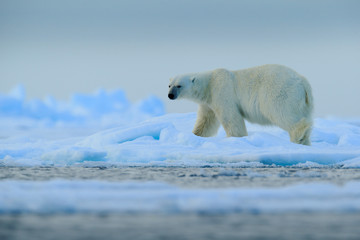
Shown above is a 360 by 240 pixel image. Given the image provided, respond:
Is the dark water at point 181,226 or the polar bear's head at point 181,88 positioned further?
the polar bear's head at point 181,88

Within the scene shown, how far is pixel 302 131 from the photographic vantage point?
7766 millimetres

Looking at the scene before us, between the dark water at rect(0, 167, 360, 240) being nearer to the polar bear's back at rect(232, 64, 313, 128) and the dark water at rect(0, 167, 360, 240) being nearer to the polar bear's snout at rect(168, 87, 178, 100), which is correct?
the polar bear's back at rect(232, 64, 313, 128)

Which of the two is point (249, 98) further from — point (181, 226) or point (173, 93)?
point (181, 226)

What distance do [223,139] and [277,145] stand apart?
0.84m

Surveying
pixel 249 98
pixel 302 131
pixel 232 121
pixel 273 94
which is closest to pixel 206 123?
pixel 232 121

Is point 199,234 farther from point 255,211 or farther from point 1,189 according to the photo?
point 1,189

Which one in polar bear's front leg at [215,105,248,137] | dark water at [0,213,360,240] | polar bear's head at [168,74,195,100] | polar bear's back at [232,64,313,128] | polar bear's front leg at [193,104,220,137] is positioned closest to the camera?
dark water at [0,213,360,240]

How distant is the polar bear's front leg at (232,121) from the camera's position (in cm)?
807

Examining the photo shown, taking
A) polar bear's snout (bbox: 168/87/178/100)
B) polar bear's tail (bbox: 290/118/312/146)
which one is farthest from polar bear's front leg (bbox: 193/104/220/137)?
polar bear's tail (bbox: 290/118/312/146)

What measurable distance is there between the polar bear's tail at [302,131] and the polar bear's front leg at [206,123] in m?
1.57

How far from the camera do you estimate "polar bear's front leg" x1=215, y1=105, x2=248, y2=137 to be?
26.5 ft

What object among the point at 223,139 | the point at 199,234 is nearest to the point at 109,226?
the point at 199,234

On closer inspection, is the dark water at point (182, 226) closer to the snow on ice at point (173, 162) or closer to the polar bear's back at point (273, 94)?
the snow on ice at point (173, 162)

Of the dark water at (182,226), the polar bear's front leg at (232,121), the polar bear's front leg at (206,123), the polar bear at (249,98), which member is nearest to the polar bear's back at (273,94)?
the polar bear at (249,98)
